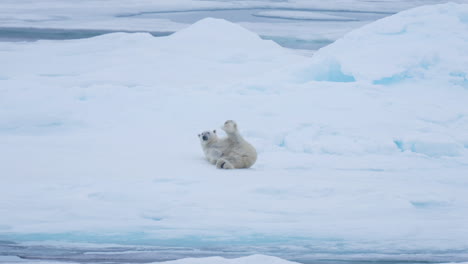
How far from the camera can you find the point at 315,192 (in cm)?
484

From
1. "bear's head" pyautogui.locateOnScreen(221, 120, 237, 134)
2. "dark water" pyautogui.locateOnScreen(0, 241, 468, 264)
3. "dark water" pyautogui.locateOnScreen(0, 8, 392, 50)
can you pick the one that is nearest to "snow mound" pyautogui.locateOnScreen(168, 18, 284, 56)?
"dark water" pyautogui.locateOnScreen(0, 8, 392, 50)

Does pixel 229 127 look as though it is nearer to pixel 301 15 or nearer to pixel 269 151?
pixel 269 151

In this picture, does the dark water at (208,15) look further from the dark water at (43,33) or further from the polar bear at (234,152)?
the polar bear at (234,152)

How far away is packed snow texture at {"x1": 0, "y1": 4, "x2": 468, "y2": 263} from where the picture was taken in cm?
420

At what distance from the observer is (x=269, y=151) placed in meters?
6.05

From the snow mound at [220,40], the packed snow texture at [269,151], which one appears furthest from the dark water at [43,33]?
the packed snow texture at [269,151]

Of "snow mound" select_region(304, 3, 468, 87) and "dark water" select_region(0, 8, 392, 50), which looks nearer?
"snow mound" select_region(304, 3, 468, 87)

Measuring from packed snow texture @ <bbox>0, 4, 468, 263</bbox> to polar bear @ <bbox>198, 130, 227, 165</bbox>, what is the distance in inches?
3.1

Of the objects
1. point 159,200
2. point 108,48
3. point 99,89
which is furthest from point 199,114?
point 108,48

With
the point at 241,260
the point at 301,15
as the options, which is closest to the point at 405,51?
the point at 241,260

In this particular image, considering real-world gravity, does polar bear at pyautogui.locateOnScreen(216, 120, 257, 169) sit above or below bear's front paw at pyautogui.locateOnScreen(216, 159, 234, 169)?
above

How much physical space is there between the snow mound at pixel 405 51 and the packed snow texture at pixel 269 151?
2 cm

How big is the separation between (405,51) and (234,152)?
3291 mm

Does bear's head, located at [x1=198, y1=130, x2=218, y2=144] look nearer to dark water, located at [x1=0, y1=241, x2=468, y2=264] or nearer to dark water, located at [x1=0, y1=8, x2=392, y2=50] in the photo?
dark water, located at [x1=0, y1=241, x2=468, y2=264]
